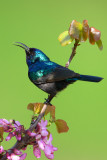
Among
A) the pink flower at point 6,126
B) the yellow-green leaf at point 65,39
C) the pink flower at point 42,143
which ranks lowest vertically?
the pink flower at point 42,143

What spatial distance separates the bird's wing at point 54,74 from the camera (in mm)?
1904

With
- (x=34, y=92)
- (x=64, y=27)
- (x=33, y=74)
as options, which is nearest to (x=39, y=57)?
(x=33, y=74)

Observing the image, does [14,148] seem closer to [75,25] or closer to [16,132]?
[16,132]

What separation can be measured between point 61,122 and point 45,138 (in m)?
0.15

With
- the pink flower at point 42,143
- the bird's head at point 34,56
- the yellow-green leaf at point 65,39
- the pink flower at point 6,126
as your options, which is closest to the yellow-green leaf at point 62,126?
the pink flower at point 42,143

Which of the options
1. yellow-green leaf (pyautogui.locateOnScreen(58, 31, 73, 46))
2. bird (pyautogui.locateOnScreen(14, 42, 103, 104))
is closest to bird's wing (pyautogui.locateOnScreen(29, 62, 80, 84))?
bird (pyautogui.locateOnScreen(14, 42, 103, 104))

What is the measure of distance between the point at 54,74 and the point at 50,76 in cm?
5

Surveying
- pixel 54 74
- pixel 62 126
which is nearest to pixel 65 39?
pixel 62 126

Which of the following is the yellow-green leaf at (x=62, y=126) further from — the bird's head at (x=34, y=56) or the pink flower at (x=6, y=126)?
the bird's head at (x=34, y=56)

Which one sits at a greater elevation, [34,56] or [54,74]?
[34,56]

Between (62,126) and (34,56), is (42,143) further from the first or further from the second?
(34,56)

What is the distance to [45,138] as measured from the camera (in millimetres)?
1427

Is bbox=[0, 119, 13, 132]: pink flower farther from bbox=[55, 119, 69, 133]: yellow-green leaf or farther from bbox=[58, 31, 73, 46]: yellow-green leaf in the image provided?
bbox=[58, 31, 73, 46]: yellow-green leaf

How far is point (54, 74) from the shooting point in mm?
1991
